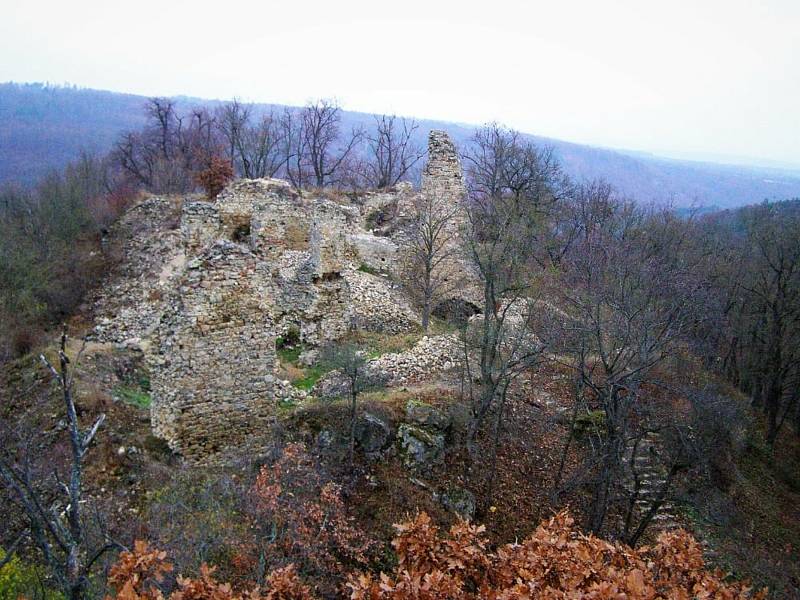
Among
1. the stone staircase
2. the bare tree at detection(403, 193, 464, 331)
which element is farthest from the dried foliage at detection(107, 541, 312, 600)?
the bare tree at detection(403, 193, 464, 331)

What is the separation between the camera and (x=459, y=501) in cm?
1137

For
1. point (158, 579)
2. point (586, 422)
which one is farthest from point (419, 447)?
point (158, 579)

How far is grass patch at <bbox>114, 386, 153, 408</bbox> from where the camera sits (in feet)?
42.6

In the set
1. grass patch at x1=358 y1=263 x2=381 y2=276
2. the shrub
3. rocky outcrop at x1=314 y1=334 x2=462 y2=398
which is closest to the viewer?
rocky outcrop at x1=314 y1=334 x2=462 y2=398

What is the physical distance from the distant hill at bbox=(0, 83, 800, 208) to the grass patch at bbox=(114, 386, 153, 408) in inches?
3175

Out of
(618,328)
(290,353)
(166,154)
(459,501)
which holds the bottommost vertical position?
A: (459,501)

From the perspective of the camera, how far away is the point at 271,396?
10.5 metres

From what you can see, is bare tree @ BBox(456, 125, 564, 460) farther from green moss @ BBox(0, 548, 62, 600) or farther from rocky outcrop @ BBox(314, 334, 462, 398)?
green moss @ BBox(0, 548, 62, 600)

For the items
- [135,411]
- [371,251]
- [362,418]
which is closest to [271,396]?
[362,418]

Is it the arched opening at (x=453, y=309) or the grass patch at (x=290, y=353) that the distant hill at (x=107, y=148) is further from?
the arched opening at (x=453, y=309)

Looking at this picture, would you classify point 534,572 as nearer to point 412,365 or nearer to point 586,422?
point 412,365

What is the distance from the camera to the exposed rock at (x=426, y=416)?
40.0ft

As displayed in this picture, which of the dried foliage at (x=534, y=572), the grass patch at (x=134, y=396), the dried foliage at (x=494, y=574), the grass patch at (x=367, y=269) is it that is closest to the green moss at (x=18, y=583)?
the dried foliage at (x=494, y=574)

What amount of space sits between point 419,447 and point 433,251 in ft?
32.5
